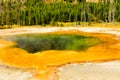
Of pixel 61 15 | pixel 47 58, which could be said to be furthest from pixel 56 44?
pixel 61 15

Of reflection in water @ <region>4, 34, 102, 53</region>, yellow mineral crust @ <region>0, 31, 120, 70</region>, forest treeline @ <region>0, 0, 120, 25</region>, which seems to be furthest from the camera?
forest treeline @ <region>0, 0, 120, 25</region>

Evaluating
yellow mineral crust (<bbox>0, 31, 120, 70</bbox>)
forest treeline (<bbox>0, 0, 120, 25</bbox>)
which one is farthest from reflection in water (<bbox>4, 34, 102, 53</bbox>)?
forest treeline (<bbox>0, 0, 120, 25</bbox>)

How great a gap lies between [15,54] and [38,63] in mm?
12788

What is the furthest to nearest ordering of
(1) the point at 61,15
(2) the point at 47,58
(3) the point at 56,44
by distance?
(1) the point at 61,15 → (3) the point at 56,44 → (2) the point at 47,58

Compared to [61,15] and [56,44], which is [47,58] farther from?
[61,15]

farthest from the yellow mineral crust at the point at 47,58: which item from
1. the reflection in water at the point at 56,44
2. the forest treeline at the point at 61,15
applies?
the forest treeline at the point at 61,15

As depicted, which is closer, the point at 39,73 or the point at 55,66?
the point at 39,73

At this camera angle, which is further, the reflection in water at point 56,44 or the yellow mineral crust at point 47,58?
the reflection in water at point 56,44

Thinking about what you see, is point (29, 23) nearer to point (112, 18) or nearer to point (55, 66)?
point (112, 18)

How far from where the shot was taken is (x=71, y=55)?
61625 mm

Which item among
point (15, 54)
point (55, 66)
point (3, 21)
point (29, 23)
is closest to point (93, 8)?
point (29, 23)

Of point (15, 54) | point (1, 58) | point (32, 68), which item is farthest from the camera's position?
point (15, 54)

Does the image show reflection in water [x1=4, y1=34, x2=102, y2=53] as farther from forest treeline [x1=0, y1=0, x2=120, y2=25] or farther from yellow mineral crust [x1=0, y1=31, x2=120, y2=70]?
forest treeline [x1=0, y1=0, x2=120, y2=25]

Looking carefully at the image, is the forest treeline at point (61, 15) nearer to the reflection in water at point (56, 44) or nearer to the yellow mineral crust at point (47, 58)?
the reflection in water at point (56, 44)
